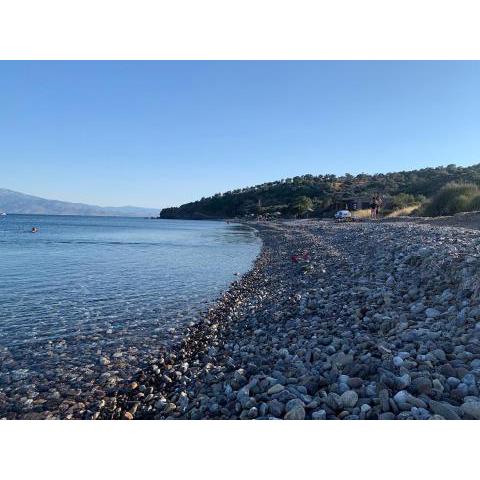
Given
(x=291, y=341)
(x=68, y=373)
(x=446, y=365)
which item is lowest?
(x=68, y=373)

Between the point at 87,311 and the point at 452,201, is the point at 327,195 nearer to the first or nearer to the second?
the point at 452,201

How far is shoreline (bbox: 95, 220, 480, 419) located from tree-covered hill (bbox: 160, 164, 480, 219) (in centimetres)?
3800

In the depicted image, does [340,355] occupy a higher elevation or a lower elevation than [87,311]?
higher

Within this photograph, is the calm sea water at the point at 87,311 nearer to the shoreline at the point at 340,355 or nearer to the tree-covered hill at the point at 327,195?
the shoreline at the point at 340,355

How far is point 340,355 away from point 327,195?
94561mm

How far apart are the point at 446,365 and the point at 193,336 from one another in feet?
17.6

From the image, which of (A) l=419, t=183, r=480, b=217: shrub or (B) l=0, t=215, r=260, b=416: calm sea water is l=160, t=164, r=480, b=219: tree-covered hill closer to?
(A) l=419, t=183, r=480, b=217: shrub

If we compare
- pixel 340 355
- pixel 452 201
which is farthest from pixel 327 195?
pixel 340 355

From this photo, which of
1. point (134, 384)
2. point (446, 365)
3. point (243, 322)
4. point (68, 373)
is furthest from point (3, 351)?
point (446, 365)

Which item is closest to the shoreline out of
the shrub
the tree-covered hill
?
the shrub

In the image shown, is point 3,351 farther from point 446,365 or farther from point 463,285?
point 463,285

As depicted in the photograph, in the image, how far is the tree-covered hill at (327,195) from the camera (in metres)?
67.9

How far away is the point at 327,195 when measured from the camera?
97.3 metres
